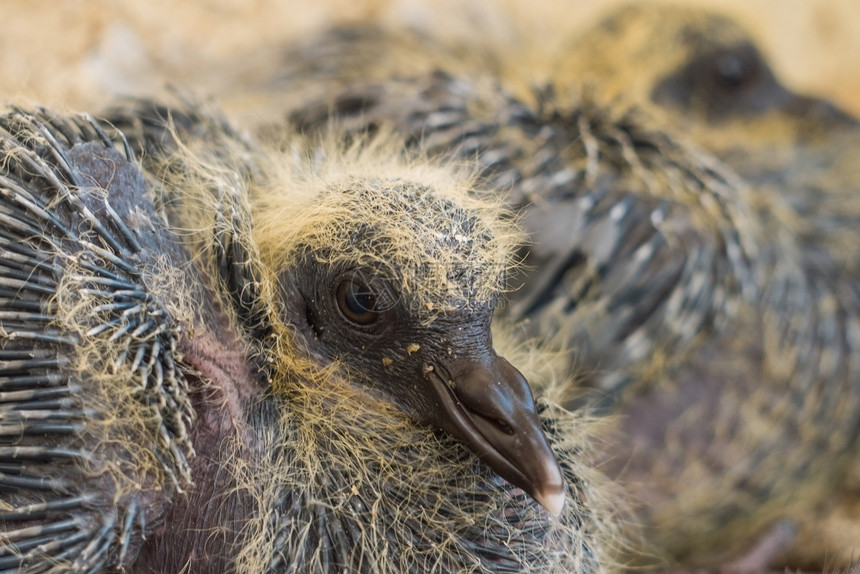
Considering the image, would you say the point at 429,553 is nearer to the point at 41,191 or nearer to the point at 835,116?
the point at 41,191

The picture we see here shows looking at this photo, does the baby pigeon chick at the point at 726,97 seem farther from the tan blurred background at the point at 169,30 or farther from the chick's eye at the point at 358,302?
the chick's eye at the point at 358,302

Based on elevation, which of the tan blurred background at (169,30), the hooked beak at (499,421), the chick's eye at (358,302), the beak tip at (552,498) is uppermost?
the tan blurred background at (169,30)

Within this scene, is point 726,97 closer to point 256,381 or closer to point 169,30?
point 169,30

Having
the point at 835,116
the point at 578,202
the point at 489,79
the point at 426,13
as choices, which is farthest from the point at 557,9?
the point at 578,202

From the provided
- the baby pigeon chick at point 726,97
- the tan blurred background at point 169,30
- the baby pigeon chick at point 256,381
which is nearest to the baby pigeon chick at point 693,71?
the baby pigeon chick at point 726,97

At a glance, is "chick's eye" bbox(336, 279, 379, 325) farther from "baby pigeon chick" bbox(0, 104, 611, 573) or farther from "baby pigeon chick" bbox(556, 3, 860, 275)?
"baby pigeon chick" bbox(556, 3, 860, 275)

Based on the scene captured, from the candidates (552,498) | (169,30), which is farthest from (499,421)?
(169,30)

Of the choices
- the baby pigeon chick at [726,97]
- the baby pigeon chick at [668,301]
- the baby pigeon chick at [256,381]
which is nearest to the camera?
the baby pigeon chick at [256,381]
